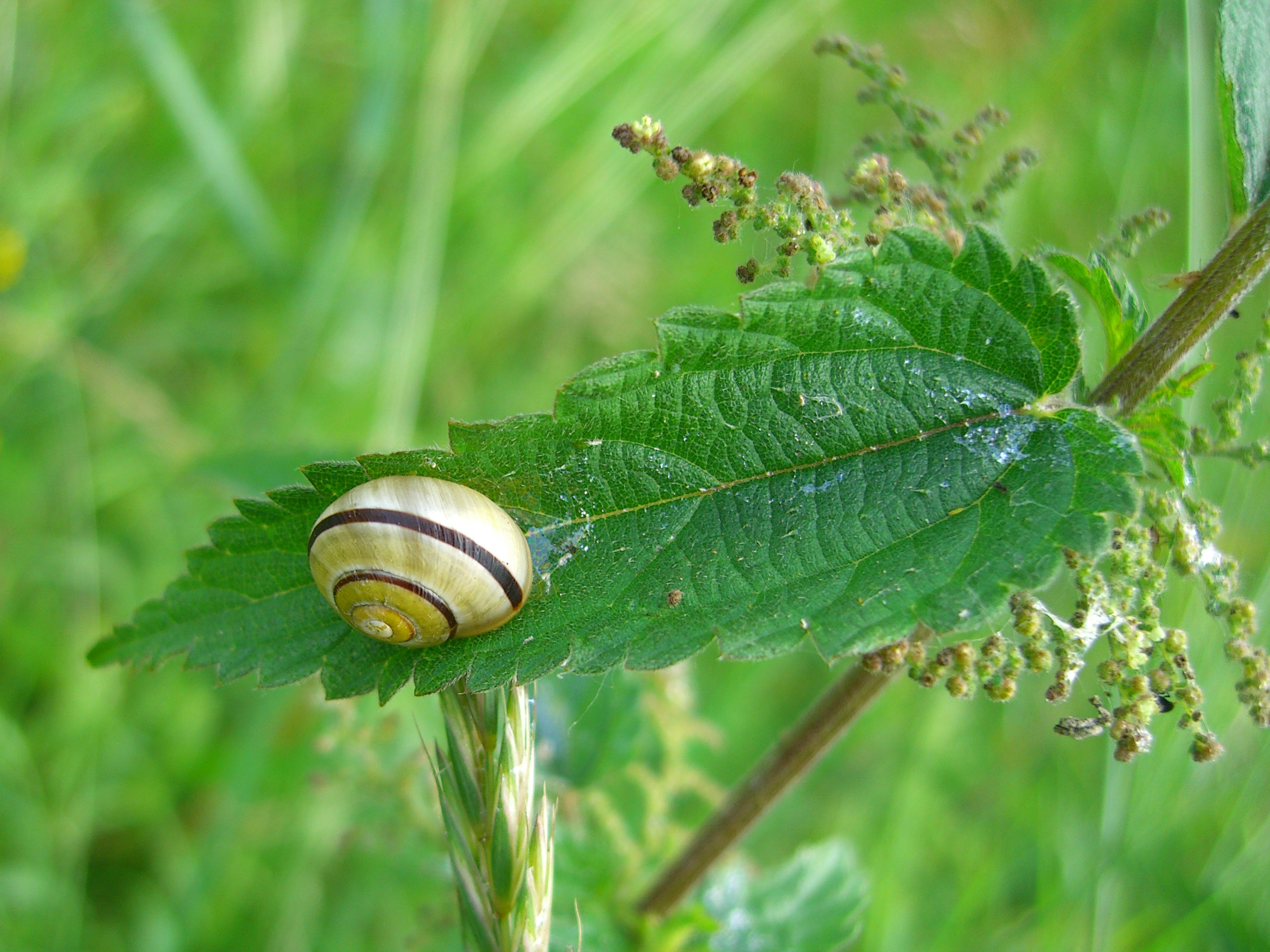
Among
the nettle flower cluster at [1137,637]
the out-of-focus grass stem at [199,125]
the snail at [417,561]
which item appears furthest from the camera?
the out-of-focus grass stem at [199,125]

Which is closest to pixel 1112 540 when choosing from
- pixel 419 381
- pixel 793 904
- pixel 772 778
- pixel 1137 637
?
pixel 1137 637

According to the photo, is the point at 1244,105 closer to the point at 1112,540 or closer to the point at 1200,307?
the point at 1200,307

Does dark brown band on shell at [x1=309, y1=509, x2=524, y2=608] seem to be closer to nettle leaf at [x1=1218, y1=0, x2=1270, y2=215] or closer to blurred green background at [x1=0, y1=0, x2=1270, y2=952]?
blurred green background at [x1=0, y1=0, x2=1270, y2=952]

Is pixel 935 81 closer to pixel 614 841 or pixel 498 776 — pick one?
pixel 614 841

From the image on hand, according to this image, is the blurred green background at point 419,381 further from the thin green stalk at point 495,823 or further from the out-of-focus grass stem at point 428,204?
the thin green stalk at point 495,823

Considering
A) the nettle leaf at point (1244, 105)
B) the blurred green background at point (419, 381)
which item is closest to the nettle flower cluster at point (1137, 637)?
the nettle leaf at point (1244, 105)

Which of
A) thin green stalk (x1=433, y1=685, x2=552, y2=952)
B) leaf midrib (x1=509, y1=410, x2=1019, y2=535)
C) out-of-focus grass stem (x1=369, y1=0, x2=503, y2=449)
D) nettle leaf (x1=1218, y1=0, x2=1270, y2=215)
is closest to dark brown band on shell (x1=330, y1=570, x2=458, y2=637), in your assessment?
thin green stalk (x1=433, y1=685, x2=552, y2=952)
